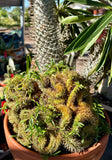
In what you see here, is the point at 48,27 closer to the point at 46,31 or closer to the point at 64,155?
the point at 46,31

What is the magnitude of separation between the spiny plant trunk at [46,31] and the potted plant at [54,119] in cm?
29

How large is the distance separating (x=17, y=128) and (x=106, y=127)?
0.49 meters

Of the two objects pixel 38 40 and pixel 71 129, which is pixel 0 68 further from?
pixel 71 129

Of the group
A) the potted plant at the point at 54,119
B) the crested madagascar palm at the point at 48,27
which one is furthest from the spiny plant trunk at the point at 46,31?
the potted plant at the point at 54,119

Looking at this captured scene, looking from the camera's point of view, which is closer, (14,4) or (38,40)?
(38,40)

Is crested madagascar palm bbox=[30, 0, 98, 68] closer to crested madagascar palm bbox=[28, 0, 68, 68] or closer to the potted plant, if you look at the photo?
crested madagascar palm bbox=[28, 0, 68, 68]

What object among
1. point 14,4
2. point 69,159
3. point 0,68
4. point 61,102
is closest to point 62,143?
point 69,159

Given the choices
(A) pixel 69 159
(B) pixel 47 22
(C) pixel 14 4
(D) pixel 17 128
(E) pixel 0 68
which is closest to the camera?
(A) pixel 69 159

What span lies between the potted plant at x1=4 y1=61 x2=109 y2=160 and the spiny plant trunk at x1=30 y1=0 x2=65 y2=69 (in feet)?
0.95

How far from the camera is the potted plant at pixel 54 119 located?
753mm

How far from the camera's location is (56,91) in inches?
32.0

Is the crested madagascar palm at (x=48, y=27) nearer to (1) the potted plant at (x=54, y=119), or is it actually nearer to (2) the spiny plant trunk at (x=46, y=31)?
(2) the spiny plant trunk at (x=46, y=31)

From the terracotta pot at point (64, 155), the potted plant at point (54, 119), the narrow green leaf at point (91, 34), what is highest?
the narrow green leaf at point (91, 34)

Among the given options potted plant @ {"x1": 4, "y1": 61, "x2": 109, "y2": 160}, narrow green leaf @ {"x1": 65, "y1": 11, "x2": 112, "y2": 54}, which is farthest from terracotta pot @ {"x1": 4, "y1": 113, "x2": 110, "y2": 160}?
narrow green leaf @ {"x1": 65, "y1": 11, "x2": 112, "y2": 54}
